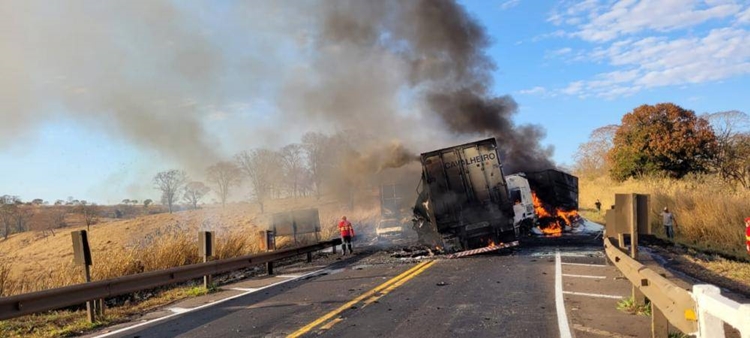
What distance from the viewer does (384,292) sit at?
8641 millimetres

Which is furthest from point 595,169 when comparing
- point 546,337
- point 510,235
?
point 546,337

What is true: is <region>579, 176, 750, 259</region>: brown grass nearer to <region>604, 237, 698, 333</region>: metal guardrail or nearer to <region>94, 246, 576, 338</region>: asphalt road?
<region>94, 246, 576, 338</region>: asphalt road

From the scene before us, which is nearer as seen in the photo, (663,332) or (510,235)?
(663,332)

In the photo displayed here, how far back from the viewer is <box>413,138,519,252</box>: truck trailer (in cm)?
1450

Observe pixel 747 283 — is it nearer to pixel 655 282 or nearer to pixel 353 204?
pixel 655 282

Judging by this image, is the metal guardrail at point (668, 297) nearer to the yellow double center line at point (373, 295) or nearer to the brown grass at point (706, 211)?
the yellow double center line at point (373, 295)

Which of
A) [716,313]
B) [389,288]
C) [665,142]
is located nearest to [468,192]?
[389,288]

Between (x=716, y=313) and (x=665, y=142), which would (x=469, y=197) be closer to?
(x=716, y=313)

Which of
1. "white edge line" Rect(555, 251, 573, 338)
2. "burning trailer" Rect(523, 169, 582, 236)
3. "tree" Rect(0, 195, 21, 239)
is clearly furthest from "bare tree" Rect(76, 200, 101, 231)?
"white edge line" Rect(555, 251, 573, 338)

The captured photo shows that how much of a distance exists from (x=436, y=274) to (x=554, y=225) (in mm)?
13483

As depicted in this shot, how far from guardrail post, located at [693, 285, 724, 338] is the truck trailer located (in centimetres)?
1148

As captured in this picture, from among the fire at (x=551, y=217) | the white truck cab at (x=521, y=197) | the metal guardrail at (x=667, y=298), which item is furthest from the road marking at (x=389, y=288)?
the fire at (x=551, y=217)

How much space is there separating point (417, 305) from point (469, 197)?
24.9 feet

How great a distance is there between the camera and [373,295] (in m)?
8.39
